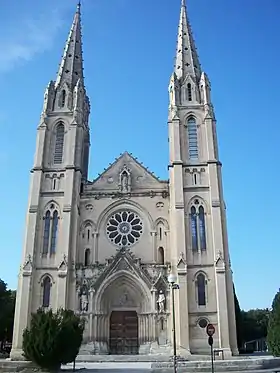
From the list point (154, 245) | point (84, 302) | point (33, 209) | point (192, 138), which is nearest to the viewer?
point (84, 302)

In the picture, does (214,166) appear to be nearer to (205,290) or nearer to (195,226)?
(195,226)

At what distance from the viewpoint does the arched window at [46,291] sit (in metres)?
35.0

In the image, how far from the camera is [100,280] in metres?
34.8

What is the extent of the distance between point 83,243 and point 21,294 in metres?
6.91

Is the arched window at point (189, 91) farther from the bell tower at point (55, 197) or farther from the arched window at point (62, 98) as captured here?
the arched window at point (62, 98)

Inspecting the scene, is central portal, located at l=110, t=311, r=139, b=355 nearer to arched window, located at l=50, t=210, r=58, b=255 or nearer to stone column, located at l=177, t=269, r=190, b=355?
stone column, located at l=177, t=269, r=190, b=355

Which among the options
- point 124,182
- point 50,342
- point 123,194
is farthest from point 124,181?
point 50,342

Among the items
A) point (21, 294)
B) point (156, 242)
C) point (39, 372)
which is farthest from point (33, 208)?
point (39, 372)

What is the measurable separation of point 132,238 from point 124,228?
1.23 metres

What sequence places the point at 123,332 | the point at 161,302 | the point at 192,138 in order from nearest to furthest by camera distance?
the point at 161,302 → the point at 123,332 → the point at 192,138

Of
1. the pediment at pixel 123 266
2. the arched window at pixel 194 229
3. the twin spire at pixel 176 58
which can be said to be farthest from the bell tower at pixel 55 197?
the arched window at pixel 194 229

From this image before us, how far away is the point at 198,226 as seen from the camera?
36.4m

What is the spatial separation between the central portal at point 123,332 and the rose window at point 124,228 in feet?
20.2

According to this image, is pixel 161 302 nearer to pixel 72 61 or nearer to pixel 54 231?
pixel 54 231
